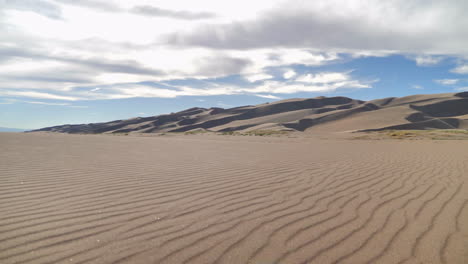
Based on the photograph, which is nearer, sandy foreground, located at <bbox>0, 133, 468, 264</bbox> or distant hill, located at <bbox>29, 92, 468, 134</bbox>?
sandy foreground, located at <bbox>0, 133, 468, 264</bbox>

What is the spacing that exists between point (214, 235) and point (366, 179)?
176 inches

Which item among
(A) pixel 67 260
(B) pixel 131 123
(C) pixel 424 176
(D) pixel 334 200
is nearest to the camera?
(A) pixel 67 260

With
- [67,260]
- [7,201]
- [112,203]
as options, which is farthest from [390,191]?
[7,201]

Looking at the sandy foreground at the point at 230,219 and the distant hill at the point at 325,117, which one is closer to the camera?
the sandy foreground at the point at 230,219

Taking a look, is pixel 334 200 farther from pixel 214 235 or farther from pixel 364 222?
pixel 214 235

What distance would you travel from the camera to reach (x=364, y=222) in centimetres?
363

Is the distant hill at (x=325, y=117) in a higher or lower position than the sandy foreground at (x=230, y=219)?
higher

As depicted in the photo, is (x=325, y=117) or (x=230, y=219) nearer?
(x=230, y=219)

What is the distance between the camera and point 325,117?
92.8 metres

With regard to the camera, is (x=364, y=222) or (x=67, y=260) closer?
(x=67, y=260)

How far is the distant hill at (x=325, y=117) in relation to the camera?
72438 mm

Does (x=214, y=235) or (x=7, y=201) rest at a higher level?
(x=7, y=201)

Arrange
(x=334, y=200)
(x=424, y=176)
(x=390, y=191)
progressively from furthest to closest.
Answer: (x=424, y=176), (x=390, y=191), (x=334, y=200)

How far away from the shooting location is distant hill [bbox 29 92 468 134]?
72.4 m
